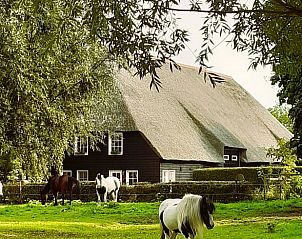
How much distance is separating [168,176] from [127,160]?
9.53 ft

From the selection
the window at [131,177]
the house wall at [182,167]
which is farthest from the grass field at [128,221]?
the house wall at [182,167]

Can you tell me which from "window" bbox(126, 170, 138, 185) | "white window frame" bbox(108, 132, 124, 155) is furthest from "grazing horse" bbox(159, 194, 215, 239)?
"white window frame" bbox(108, 132, 124, 155)

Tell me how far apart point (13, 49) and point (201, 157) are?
28606 millimetres

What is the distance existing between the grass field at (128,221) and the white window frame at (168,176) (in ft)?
39.4

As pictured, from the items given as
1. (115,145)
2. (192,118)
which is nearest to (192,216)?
(115,145)

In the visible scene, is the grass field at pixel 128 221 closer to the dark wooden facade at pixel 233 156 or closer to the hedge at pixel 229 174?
the hedge at pixel 229 174

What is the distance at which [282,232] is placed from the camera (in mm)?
16547

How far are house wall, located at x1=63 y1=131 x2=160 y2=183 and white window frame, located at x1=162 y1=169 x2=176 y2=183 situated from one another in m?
0.65

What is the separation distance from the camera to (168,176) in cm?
4484

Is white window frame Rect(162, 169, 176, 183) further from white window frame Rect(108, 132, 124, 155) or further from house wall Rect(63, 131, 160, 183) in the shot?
white window frame Rect(108, 132, 124, 155)

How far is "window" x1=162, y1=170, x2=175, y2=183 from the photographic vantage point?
44.3 meters

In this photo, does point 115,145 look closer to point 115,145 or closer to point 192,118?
point 115,145

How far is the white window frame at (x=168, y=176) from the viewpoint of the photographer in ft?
145

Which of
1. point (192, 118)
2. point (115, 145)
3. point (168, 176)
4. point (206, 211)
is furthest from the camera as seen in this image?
point (192, 118)
